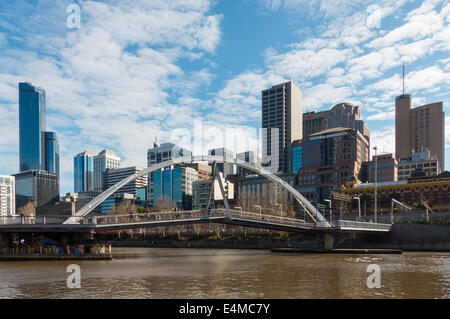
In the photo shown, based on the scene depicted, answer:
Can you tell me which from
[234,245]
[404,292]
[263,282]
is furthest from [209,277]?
[234,245]

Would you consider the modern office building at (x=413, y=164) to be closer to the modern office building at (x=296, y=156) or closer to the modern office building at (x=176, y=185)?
the modern office building at (x=296, y=156)

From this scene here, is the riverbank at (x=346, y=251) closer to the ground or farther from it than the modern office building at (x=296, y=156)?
closer to the ground

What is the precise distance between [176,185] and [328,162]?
68.3 meters

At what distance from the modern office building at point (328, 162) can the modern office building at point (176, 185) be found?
52282 mm

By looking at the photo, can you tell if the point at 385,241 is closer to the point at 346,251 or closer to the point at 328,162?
the point at 346,251

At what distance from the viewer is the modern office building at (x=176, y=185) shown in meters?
185

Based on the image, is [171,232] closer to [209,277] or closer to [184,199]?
[209,277]

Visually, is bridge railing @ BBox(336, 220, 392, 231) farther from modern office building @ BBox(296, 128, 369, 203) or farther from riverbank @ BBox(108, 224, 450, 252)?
modern office building @ BBox(296, 128, 369, 203)

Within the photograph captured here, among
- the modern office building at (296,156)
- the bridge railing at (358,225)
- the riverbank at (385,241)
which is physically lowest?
the riverbank at (385,241)

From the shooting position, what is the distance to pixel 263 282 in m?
27.1

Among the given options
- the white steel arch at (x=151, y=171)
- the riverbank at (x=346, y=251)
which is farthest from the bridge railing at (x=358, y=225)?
the riverbank at (x=346, y=251)

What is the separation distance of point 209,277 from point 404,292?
43.0 feet

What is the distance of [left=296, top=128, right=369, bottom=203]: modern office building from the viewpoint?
494 ft

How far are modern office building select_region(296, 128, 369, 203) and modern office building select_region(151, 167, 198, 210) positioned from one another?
172ft
